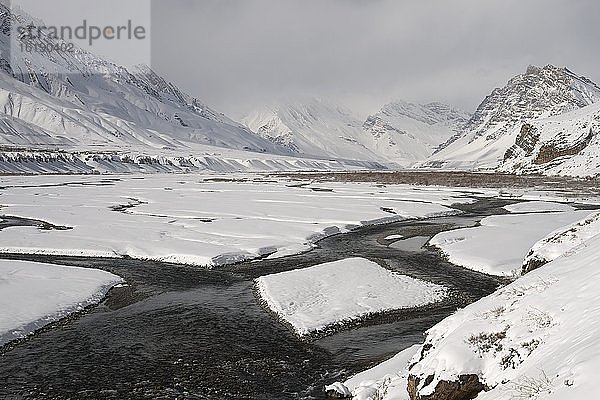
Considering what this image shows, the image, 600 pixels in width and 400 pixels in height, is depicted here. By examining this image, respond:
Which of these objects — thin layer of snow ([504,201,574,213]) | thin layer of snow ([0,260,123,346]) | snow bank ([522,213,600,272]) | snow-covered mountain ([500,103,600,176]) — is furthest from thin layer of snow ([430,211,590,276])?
snow-covered mountain ([500,103,600,176])

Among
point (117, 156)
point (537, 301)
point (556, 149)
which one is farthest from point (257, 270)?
point (117, 156)

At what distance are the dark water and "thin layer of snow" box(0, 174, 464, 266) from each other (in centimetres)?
586

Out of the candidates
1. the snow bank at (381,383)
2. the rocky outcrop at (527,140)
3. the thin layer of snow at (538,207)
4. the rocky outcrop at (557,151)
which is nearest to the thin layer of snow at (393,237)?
the thin layer of snow at (538,207)

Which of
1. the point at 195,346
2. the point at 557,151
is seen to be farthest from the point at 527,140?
the point at 195,346

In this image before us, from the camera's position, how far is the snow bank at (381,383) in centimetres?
1173

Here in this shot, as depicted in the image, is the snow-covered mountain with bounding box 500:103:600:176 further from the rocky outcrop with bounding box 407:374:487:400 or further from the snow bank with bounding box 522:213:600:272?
the rocky outcrop with bounding box 407:374:487:400

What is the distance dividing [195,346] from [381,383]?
6.91 m

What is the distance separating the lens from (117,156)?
592 ft

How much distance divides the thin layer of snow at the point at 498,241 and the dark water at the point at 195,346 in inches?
72.1

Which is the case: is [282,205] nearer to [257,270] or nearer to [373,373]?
[257,270]

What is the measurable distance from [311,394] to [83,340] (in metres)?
8.57

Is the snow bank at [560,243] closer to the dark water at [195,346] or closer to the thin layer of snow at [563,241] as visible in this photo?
the thin layer of snow at [563,241]

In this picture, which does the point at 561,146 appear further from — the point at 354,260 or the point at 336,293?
the point at 336,293

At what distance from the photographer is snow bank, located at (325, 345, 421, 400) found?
38.5ft
